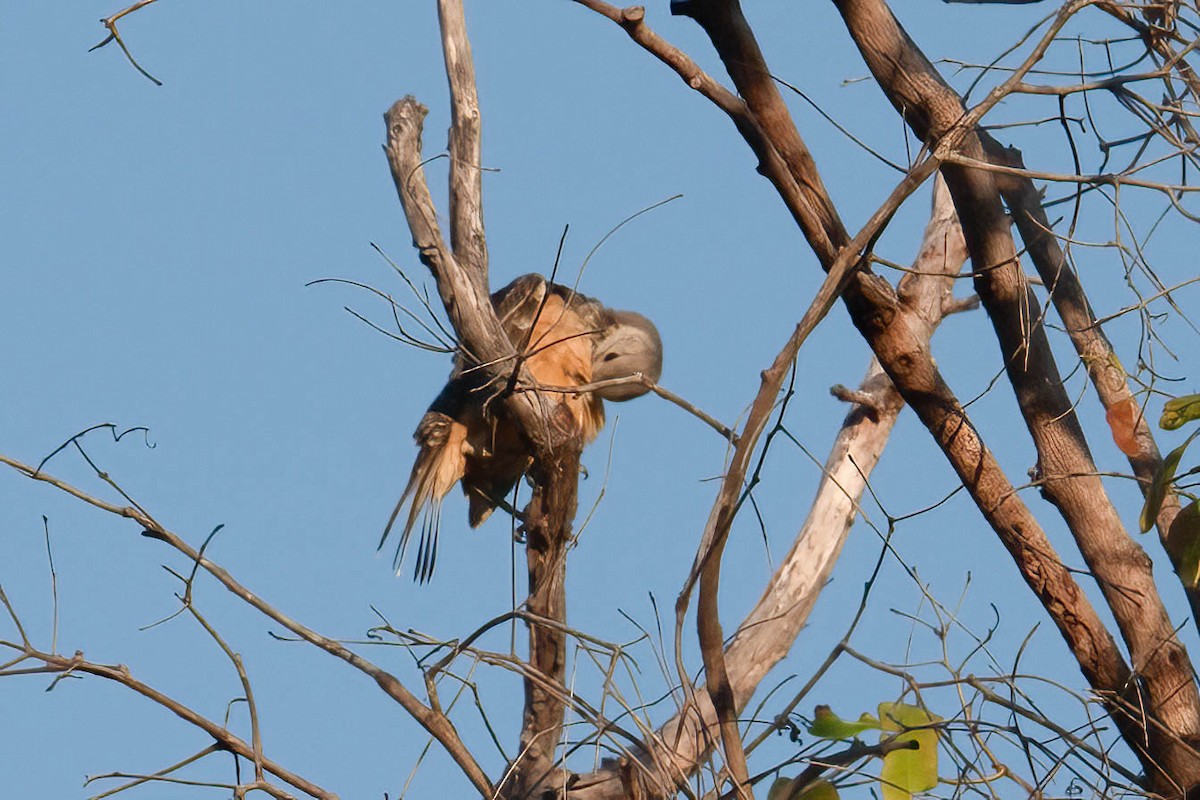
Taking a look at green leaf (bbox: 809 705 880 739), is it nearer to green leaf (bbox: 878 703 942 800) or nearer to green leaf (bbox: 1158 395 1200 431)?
green leaf (bbox: 878 703 942 800)

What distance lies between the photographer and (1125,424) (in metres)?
2.74

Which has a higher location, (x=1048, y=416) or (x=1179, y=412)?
(x=1048, y=416)

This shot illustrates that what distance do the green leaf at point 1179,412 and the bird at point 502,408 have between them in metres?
2.12

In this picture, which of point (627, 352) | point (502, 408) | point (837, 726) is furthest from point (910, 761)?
point (627, 352)

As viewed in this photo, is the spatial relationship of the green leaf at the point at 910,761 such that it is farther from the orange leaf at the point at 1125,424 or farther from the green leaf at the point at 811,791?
the orange leaf at the point at 1125,424

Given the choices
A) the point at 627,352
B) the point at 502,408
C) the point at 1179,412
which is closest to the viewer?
the point at 1179,412

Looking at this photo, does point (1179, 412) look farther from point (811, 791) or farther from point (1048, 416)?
point (811, 791)

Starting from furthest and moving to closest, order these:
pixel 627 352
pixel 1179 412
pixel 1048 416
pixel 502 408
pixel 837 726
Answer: pixel 627 352, pixel 502 408, pixel 1048 416, pixel 1179 412, pixel 837 726

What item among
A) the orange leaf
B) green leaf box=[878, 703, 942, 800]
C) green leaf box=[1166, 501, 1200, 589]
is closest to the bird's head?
the orange leaf

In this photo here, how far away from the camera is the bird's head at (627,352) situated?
5711 millimetres

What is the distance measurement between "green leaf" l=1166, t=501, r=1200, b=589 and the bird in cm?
202

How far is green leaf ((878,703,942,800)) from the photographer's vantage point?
1.99 metres

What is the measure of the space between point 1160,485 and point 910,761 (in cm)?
71

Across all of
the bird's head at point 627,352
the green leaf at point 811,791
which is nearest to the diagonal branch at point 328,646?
Result: the green leaf at point 811,791
